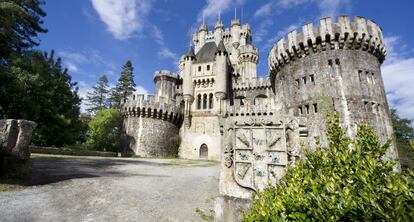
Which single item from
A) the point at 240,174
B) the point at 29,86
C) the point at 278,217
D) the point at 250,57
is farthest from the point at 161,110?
the point at 278,217

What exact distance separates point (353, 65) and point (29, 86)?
30027mm

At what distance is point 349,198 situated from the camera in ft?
8.49

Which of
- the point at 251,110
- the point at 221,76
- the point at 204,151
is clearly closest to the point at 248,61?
the point at 221,76

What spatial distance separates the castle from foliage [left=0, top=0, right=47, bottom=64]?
13.3 m

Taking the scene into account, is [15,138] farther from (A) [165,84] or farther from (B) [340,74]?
(A) [165,84]

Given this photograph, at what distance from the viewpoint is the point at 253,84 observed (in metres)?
33.1

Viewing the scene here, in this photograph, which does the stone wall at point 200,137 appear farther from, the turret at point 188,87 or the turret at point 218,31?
the turret at point 218,31

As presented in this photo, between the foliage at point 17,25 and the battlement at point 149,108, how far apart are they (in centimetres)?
1264

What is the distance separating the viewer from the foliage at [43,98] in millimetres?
19891

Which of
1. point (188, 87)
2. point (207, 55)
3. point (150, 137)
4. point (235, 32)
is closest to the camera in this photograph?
point (150, 137)

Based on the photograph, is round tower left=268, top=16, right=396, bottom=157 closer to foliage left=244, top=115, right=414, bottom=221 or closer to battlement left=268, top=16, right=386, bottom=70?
battlement left=268, top=16, right=386, bottom=70

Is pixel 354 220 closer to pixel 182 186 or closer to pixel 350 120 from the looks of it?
pixel 182 186

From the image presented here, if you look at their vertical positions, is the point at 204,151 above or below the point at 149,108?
below

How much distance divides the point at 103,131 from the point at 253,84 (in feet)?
79.1
